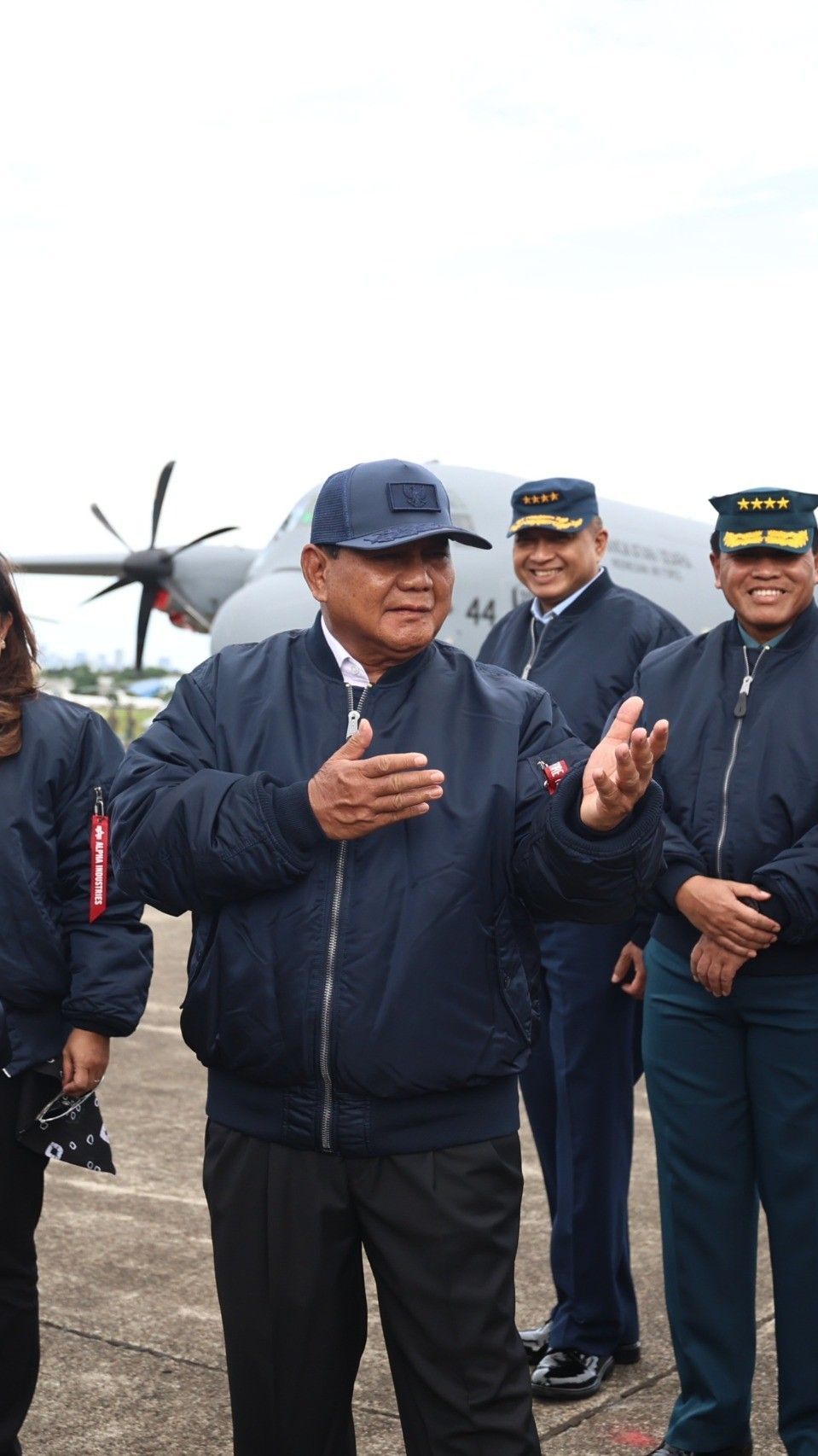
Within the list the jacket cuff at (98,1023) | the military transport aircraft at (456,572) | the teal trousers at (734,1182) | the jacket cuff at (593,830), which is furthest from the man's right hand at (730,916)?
the military transport aircraft at (456,572)

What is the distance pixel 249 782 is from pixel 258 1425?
0.98 meters

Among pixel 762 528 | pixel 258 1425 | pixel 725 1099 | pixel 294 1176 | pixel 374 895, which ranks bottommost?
pixel 258 1425

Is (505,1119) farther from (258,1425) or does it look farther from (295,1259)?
(258,1425)

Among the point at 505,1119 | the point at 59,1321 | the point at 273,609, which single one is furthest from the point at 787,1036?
the point at 273,609

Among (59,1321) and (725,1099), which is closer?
(725,1099)

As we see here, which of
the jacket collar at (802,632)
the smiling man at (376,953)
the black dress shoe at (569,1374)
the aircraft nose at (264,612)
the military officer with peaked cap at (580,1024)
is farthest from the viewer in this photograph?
the aircraft nose at (264,612)

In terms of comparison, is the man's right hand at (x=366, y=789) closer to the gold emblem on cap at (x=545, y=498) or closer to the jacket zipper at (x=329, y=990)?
the jacket zipper at (x=329, y=990)

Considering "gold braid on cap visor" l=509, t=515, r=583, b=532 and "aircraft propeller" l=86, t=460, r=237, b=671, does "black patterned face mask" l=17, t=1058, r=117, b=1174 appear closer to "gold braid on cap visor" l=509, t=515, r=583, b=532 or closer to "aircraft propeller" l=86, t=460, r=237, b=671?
"gold braid on cap visor" l=509, t=515, r=583, b=532

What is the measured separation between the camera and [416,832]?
7.52ft

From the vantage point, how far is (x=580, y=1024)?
149 inches

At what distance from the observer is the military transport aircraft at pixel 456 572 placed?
11062mm

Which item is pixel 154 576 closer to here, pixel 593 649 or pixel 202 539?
pixel 202 539

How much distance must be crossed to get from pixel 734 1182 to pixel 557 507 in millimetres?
1867

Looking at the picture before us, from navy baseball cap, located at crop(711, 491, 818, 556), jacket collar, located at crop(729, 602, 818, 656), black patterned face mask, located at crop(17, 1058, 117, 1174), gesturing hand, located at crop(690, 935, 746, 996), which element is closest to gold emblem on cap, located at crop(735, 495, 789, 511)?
navy baseball cap, located at crop(711, 491, 818, 556)
